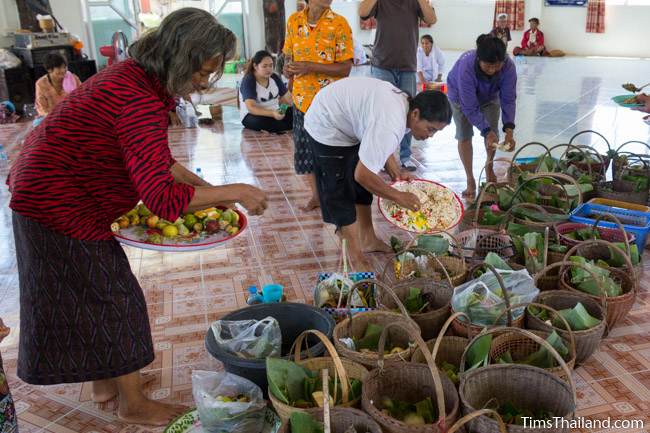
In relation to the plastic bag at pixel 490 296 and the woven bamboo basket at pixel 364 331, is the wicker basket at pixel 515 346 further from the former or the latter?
the woven bamboo basket at pixel 364 331

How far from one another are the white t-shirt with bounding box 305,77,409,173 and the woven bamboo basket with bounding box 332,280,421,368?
0.74 m

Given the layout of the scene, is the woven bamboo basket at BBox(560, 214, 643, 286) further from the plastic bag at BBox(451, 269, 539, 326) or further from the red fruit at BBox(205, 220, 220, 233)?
the red fruit at BBox(205, 220, 220, 233)

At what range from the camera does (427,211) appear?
3125mm

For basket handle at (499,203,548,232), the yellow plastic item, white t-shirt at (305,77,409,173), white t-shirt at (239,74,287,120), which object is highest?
white t-shirt at (305,77,409,173)

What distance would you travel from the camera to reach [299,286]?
3205 mm

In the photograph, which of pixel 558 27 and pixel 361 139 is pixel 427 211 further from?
pixel 558 27

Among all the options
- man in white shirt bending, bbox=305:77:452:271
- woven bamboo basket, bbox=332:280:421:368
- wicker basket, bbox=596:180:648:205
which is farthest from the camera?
wicker basket, bbox=596:180:648:205

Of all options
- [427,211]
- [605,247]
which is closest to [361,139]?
[427,211]

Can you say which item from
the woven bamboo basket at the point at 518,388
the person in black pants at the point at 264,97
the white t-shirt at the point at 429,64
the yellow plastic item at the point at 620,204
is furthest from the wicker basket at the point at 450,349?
the white t-shirt at the point at 429,64

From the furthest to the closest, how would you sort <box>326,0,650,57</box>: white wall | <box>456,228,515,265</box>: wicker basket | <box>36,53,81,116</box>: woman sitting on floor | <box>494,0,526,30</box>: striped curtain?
<box>494,0,526,30</box>: striped curtain → <box>326,0,650,57</box>: white wall → <box>36,53,81,116</box>: woman sitting on floor → <box>456,228,515,265</box>: wicker basket

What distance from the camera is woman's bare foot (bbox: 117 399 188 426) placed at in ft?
6.93

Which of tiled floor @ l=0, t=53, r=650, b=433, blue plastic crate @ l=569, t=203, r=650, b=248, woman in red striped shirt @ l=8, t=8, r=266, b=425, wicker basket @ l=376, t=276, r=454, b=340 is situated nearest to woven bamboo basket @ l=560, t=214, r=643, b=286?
blue plastic crate @ l=569, t=203, r=650, b=248

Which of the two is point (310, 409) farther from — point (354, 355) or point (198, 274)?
point (198, 274)

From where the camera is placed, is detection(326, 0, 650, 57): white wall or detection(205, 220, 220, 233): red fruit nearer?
detection(205, 220, 220, 233): red fruit
